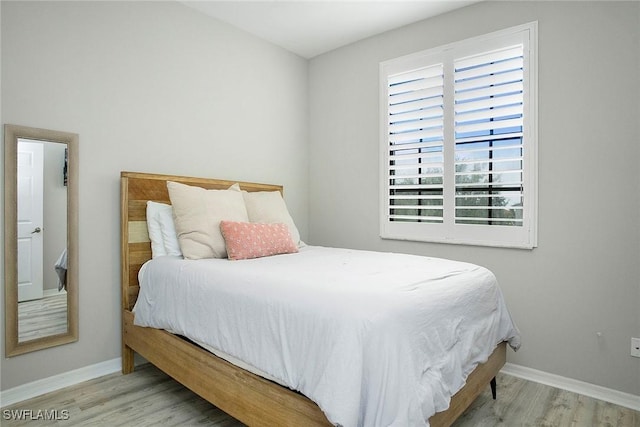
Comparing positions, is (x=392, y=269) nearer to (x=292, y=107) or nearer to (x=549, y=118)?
(x=549, y=118)

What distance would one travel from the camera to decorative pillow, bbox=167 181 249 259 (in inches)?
91.0

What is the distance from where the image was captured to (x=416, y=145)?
3.05 m

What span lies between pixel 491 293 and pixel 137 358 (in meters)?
2.37

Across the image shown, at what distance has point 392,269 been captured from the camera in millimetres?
1934

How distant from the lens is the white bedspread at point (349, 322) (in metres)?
1.21

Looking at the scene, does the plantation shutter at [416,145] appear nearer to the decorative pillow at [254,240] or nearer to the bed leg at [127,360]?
the decorative pillow at [254,240]

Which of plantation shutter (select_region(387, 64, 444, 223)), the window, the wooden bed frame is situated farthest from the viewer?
plantation shutter (select_region(387, 64, 444, 223))

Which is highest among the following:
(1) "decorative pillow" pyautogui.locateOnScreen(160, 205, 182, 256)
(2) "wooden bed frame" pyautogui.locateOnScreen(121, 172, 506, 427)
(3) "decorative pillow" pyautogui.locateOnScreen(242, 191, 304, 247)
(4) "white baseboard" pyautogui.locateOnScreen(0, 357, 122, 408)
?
(3) "decorative pillow" pyautogui.locateOnScreen(242, 191, 304, 247)

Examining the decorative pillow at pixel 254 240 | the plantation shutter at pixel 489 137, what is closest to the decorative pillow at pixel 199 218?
the decorative pillow at pixel 254 240

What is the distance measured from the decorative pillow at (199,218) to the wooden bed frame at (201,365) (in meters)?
0.27

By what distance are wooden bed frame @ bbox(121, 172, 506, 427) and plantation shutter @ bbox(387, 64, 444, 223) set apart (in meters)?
1.28

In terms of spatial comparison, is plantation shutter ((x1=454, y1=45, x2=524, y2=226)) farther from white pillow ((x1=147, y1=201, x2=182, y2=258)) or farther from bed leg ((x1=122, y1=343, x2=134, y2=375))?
bed leg ((x1=122, y1=343, x2=134, y2=375))

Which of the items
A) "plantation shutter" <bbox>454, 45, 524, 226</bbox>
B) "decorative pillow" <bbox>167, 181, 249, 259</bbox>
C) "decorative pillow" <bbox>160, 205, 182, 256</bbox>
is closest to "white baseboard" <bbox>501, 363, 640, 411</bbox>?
"plantation shutter" <bbox>454, 45, 524, 226</bbox>

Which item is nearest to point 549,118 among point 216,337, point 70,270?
point 216,337
